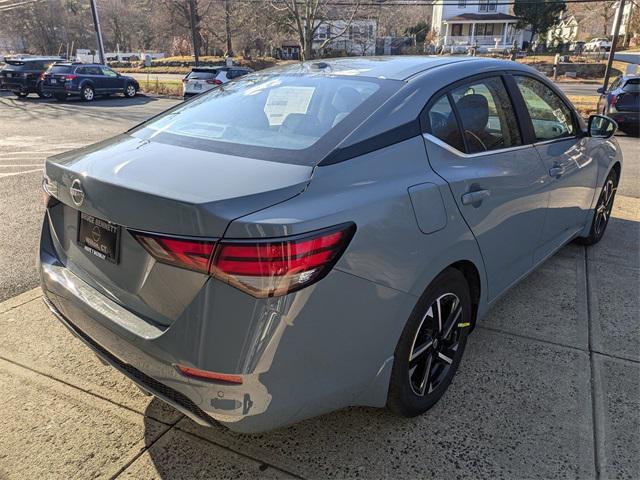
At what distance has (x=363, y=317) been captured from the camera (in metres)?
1.93

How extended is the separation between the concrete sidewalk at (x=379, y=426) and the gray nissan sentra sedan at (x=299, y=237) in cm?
23

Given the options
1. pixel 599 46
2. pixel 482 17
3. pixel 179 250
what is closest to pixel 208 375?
pixel 179 250

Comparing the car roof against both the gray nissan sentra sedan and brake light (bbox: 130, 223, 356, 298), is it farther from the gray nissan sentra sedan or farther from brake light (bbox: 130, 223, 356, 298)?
brake light (bbox: 130, 223, 356, 298)

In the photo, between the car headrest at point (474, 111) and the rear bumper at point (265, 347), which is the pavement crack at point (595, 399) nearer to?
the rear bumper at point (265, 347)

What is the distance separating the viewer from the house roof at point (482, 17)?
2192 inches

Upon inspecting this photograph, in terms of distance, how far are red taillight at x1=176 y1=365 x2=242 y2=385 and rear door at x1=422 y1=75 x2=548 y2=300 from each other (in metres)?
1.28

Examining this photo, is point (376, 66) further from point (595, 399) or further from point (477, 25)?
point (477, 25)

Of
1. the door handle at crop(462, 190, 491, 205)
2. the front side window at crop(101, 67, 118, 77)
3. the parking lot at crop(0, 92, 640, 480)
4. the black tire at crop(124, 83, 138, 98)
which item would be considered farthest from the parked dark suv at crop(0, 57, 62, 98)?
the door handle at crop(462, 190, 491, 205)

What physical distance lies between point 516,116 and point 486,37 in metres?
61.7

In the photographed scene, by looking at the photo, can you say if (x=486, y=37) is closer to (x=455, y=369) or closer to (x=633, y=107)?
(x=633, y=107)

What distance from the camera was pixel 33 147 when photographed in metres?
10.0

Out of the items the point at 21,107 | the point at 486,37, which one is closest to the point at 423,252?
the point at 21,107

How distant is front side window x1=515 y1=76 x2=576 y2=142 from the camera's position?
328 centimetres

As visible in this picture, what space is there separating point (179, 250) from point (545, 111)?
2.94m
